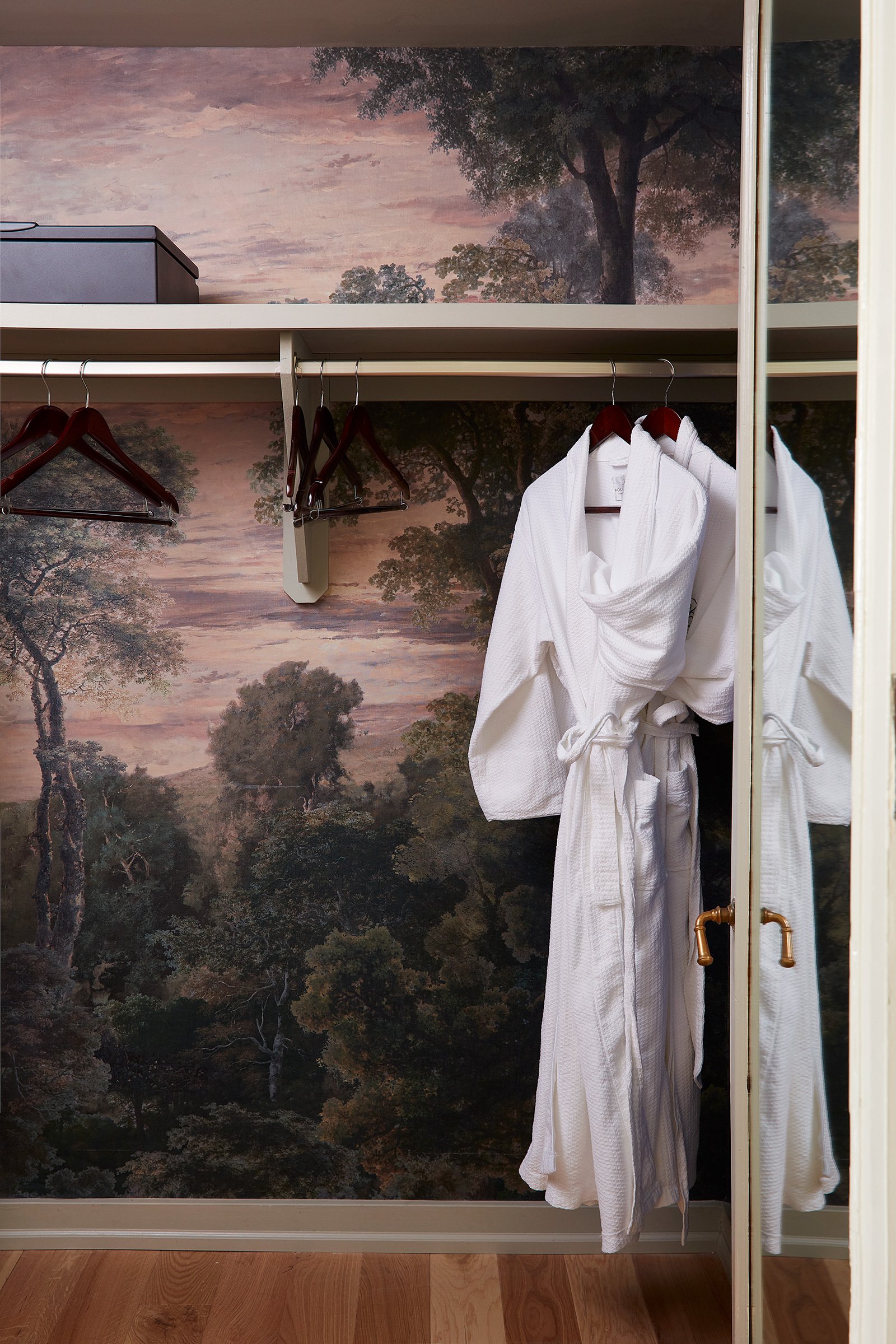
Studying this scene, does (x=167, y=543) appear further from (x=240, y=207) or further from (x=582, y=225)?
(x=582, y=225)

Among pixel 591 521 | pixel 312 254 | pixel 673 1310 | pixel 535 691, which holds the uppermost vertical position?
pixel 312 254

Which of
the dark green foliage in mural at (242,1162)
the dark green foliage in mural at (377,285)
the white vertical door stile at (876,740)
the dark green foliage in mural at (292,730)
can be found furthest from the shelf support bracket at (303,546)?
the white vertical door stile at (876,740)

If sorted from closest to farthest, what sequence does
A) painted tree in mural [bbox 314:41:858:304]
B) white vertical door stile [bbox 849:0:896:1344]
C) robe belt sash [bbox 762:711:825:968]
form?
white vertical door stile [bbox 849:0:896:1344] → robe belt sash [bbox 762:711:825:968] → painted tree in mural [bbox 314:41:858:304]

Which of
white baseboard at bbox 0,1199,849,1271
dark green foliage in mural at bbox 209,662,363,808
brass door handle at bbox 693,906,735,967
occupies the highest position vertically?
dark green foliage in mural at bbox 209,662,363,808

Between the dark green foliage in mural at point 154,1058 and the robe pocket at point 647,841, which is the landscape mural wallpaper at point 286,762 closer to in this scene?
the dark green foliage in mural at point 154,1058

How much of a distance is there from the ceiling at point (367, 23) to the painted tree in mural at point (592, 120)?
3 cm

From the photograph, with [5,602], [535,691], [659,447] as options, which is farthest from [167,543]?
[659,447]

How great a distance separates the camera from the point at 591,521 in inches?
73.5

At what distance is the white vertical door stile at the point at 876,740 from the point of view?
682mm

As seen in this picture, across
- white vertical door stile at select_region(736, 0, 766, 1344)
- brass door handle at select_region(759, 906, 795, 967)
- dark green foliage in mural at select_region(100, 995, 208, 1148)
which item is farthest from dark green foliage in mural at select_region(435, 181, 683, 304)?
dark green foliage in mural at select_region(100, 995, 208, 1148)

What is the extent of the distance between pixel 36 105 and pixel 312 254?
2.17 ft

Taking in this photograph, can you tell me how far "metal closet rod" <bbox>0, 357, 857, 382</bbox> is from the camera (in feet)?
5.93

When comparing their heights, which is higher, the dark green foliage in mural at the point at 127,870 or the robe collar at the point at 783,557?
the robe collar at the point at 783,557

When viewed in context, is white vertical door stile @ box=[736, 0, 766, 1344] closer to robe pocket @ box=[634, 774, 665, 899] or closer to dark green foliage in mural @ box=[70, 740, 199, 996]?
robe pocket @ box=[634, 774, 665, 899]
